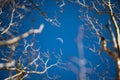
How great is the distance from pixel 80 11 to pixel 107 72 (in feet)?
14.3

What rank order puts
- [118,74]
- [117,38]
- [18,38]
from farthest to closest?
[117,38]
[118,74]
[18,38]

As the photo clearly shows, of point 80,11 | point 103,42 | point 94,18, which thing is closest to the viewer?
point 103,42

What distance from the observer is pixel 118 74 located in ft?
11.7

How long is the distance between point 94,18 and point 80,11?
1386mm

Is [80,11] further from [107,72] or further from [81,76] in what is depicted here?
[81,76]

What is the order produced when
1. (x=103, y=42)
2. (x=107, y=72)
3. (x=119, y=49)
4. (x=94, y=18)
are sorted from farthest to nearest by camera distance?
(x=107, y=72) → (x=94, y=18) → (x=119, y=49) → (x=103, y=42)

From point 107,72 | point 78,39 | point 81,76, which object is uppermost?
point 78,39

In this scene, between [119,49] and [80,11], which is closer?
[119,49]

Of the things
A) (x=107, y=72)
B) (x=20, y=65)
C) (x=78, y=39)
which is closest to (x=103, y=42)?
(x=78, y=39)

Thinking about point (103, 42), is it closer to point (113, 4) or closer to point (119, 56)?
point (119, 56)

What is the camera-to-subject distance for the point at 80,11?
29.5 ft

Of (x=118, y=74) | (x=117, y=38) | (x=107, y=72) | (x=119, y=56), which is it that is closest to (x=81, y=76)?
(x=118, y=74)

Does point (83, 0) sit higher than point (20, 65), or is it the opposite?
point (83, 0)

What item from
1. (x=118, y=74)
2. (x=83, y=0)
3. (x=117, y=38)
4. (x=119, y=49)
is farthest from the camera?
(x=83, y=0)
